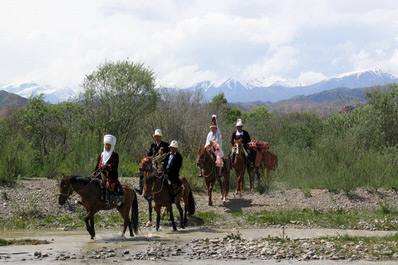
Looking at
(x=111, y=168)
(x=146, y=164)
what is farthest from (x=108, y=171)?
(x=146, y=164)

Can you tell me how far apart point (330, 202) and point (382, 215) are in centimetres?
218

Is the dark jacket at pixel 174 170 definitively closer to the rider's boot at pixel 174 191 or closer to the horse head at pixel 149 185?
the rider's boot at pixel 174 191

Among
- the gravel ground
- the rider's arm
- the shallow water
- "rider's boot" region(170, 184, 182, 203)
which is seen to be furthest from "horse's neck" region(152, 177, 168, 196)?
the gravel ground

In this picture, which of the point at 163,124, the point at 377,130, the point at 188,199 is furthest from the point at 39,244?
the point at 377,130

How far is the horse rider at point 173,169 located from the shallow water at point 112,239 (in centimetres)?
125

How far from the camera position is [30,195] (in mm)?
17297

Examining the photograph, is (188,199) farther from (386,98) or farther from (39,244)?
(386,98)

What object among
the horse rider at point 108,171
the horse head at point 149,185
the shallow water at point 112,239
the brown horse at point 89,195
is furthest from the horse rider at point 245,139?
the horse rider at point 108,171

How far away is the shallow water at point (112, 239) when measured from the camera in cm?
1071

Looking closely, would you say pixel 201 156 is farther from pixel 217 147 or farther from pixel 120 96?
pixel 120 96

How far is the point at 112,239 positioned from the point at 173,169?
8.96 ft

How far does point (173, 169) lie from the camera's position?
1484 cm

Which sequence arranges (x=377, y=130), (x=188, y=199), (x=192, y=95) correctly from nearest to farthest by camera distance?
(x=188, y=199) → (x=377, y=130) → (x=192, y=95)

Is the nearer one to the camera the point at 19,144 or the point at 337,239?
the point at 337,239
